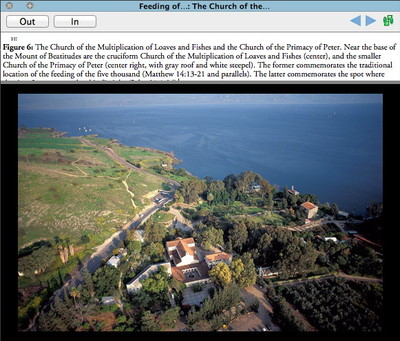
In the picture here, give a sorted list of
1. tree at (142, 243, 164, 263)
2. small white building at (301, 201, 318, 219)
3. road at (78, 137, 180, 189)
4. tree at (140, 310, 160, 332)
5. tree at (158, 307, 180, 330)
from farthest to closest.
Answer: road at (78, 137, 180, 189)
small white building at (301, 201, 318, 219)
tree at (142, 243, 164, 263)
tree at (158, 307, 180, 330)
tree at (140, 310, 160, 332)

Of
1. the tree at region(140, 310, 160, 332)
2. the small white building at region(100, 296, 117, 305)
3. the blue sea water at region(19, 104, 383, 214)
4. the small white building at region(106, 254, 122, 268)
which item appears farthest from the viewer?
the blue sea water at region(19, 104, 383, 214)

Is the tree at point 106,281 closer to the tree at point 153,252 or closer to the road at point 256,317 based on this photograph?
the tree at point 153,252

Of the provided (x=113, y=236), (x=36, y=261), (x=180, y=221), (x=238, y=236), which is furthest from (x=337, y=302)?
(x=36, y=261)

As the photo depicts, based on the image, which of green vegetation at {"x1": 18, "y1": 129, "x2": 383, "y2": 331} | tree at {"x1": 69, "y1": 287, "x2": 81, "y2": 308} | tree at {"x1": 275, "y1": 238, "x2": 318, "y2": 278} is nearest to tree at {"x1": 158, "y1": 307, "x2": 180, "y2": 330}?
green vegetation at {"x1": 18, "y1": 129, "x2": 383, "y2": 331}

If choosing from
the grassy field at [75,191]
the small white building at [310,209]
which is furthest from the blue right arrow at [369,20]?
the small white building at [310,209]

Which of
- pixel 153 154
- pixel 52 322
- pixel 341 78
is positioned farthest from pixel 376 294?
pixel 153 154

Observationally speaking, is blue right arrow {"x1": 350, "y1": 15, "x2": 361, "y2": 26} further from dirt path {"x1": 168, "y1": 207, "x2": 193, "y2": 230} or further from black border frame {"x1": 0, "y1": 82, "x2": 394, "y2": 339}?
dirt path {"x1": 168, "y1": 207, "x2": 193, "y2": 230}
